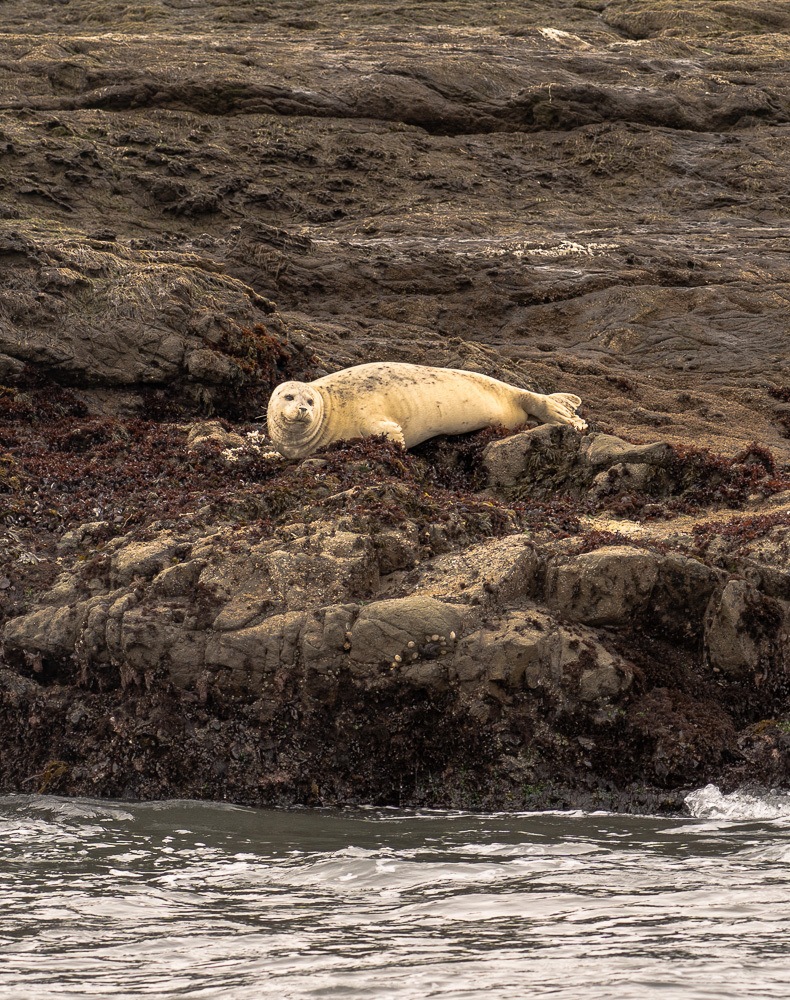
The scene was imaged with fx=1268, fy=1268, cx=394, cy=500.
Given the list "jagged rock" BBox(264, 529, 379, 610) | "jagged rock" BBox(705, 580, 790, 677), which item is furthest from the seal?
"jagged rock" BBox(705, 580, 790, 677)

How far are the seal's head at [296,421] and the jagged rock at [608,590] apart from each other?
9.46 ft

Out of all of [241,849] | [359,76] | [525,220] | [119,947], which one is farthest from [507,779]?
[359,76]

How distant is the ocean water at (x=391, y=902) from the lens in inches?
159

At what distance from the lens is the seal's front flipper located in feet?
30.0

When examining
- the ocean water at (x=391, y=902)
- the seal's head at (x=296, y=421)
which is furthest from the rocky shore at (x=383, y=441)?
the ocean water at (x=391, y=902)

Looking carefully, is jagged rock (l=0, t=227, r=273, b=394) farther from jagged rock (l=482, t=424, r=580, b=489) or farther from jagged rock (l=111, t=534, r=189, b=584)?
jagged rock (l=111, t=534, r=189, b=584)

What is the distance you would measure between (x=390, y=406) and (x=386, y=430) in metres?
0.30

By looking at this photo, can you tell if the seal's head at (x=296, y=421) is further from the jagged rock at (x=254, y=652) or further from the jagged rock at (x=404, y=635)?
the jagged rock at (x=404, y=635)

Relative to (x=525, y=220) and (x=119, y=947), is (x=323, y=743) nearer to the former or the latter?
(x=119, y=947)

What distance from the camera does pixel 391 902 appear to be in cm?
484

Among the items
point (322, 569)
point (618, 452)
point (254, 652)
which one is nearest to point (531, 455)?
point (618, 452)

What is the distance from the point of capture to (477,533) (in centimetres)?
746

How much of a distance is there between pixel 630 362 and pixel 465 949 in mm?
9960

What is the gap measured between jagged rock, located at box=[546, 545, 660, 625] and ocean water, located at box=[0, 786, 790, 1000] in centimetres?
106
